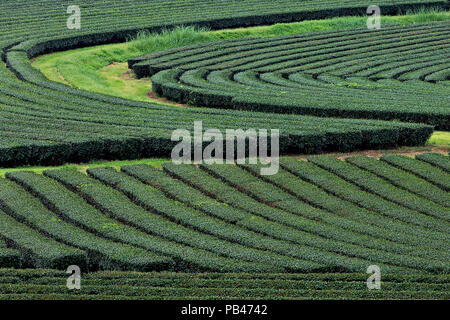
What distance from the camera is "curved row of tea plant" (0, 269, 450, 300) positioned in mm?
16484

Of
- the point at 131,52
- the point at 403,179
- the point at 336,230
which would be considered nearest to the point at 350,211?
the point at 336,230

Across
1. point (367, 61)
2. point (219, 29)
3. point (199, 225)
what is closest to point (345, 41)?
point (367, 61)

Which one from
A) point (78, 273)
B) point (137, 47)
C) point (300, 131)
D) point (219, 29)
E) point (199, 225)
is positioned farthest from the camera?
point (219, 29)

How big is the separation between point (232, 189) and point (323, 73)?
72.3 feet

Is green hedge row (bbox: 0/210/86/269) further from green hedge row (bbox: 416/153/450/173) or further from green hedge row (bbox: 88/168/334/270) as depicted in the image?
green hedge row (bbox: 416/153/450/173)

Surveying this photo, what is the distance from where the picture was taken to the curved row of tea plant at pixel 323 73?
1417 inches

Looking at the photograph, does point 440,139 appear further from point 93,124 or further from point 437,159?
point 93,124

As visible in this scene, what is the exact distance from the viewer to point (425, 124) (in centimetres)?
3338

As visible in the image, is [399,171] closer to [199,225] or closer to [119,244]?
[199,225]

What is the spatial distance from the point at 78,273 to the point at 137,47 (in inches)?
1475

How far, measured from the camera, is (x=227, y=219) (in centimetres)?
2203

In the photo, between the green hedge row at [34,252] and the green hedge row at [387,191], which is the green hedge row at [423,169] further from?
the green hedge row at [34,252]

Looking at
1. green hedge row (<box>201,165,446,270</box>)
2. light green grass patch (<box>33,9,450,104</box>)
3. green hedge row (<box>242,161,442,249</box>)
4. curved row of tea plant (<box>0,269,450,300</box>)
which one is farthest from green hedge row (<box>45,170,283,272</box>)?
light green grass patch (<box>33,9,450,104</box>)

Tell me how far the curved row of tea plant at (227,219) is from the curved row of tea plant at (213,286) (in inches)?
25.1
